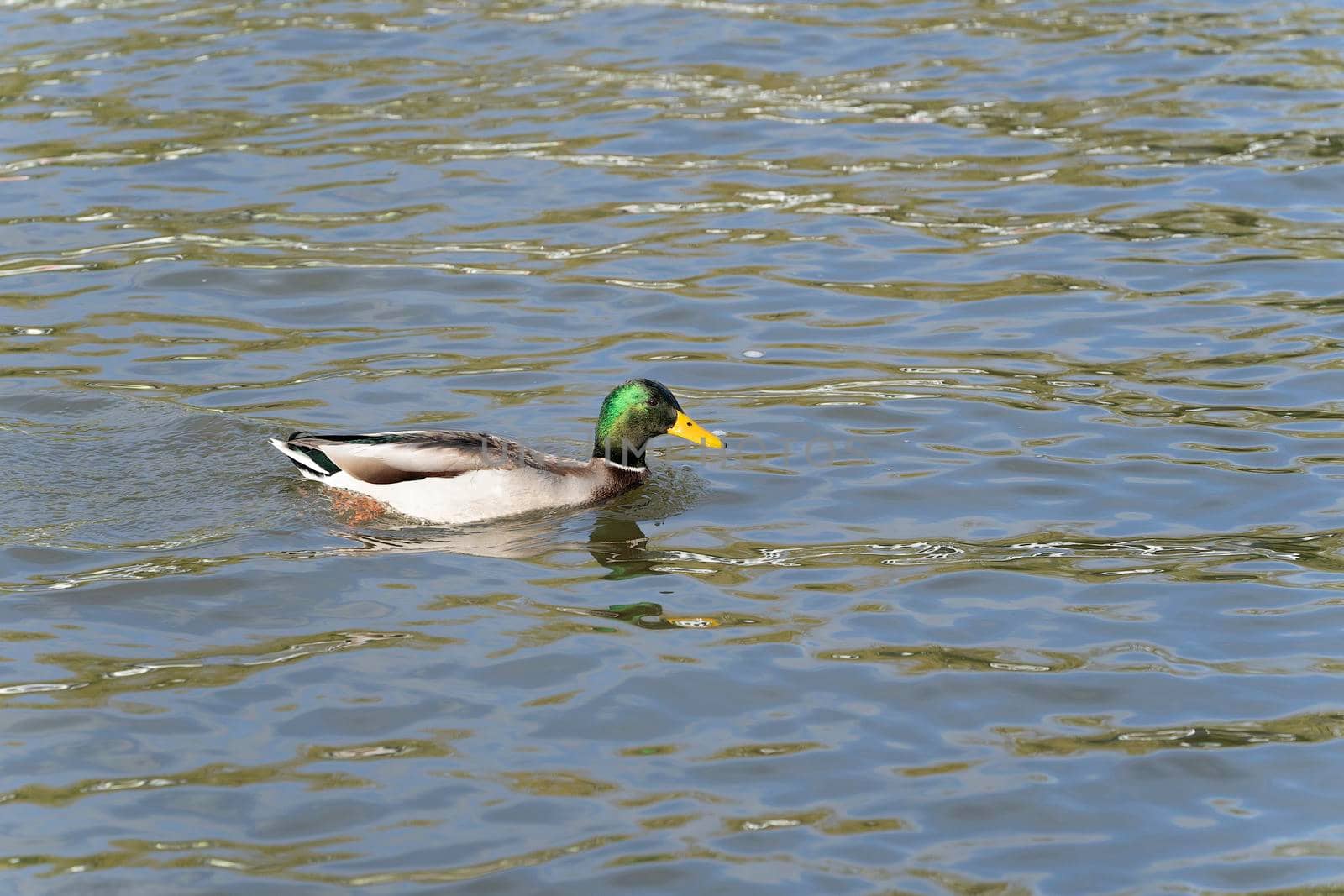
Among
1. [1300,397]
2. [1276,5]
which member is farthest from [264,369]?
[1276,5]

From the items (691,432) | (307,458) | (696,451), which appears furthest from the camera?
(696,451)

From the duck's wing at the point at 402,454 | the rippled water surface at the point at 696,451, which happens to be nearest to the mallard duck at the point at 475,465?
the duck's wing at the point at 402,454

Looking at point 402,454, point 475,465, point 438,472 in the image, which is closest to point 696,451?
point 475,465

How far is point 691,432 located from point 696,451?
74cm

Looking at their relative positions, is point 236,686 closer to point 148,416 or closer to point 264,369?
point 148,416

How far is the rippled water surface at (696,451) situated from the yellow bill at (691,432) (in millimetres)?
239

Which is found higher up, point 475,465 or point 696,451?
point 475,465

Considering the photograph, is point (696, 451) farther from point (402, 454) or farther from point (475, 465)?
point (402, 454)

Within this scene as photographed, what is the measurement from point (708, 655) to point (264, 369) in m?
4.75

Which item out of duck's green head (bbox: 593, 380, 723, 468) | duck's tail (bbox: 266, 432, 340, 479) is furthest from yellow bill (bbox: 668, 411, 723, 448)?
duck's tail (bbox: 266, 432, 340, 479)

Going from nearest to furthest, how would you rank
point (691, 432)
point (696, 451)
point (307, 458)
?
1. point (307, 458)
2. point (691, 432)
3. point (696, 451)

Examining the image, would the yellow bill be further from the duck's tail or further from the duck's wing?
the duck's tail

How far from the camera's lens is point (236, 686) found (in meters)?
7.41

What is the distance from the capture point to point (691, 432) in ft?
32.9
